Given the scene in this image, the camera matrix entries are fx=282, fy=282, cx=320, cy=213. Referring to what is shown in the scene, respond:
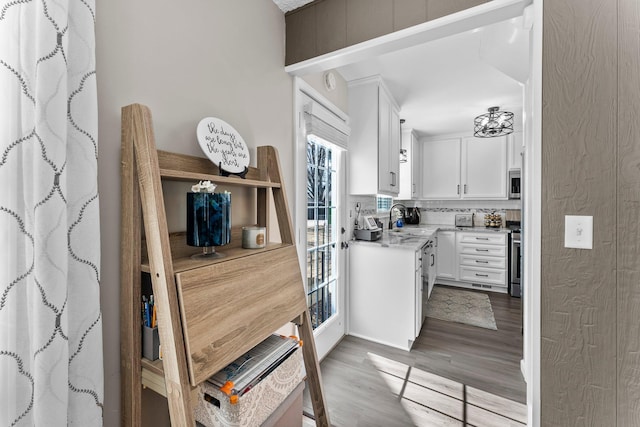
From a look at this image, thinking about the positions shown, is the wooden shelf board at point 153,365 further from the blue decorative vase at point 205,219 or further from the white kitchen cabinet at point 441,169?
the white kitchen cabinet at point 441,169

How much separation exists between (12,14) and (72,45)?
4.7 inches

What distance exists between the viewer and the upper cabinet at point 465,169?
4.39 m

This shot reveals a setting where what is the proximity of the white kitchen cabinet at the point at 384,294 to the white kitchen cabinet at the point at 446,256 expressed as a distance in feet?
6.96

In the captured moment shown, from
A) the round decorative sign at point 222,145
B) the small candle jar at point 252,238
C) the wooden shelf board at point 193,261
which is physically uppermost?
the round decorative sign at point 222,145

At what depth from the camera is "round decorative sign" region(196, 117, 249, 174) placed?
1086 millimetres

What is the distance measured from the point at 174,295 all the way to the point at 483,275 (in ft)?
14.5

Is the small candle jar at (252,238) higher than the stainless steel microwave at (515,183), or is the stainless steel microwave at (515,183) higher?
the stainless steel microwave at (515,183)

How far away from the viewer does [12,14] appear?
0.63m

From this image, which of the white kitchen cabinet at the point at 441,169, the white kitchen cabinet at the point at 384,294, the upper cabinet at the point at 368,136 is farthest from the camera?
the white kitchen cabinet at the point at 441,169

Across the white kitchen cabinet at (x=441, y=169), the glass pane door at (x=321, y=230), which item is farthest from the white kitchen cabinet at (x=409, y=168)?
the glass pane door at (x=321, y=230)

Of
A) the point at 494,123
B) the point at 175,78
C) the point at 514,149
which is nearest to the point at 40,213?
the point at 175,78

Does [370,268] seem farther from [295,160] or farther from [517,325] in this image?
[517,325]

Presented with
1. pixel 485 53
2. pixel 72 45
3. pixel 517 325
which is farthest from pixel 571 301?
pixel 517 325

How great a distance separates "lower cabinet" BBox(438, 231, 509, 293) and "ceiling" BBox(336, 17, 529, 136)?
171cm
